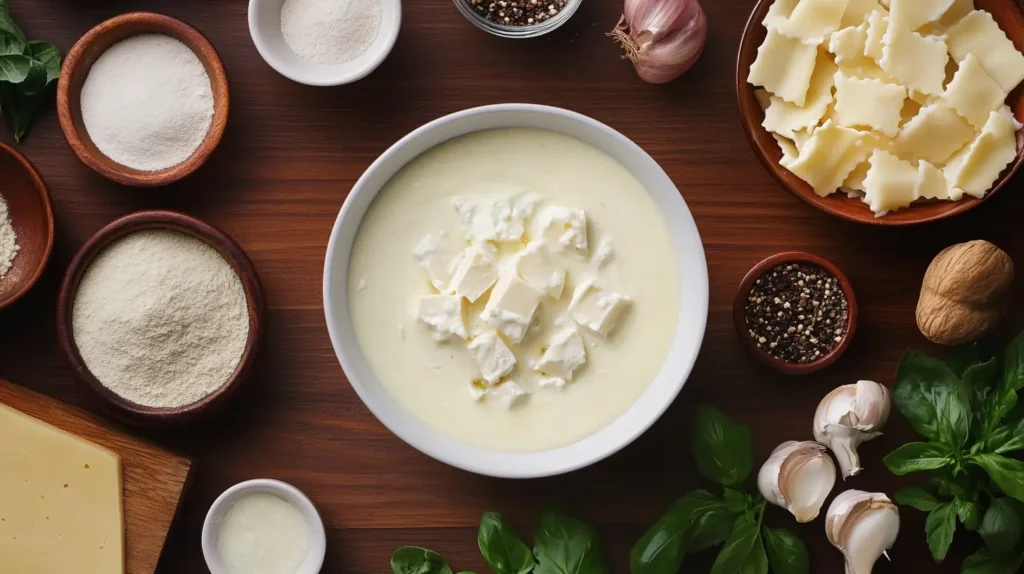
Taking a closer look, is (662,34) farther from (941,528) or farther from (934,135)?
(941,528)

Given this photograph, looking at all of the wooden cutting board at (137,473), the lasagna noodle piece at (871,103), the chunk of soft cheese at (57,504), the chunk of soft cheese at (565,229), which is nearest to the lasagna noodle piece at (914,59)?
the lasagna noodle piece at (871,103)

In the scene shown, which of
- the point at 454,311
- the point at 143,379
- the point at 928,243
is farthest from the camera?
the point at 928,243

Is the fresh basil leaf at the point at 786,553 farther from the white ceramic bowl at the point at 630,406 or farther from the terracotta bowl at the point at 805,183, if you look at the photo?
the terracotta bowl at the point at 805,183

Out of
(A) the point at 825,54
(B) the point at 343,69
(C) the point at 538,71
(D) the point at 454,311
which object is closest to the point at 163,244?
(B) the point at 343,69

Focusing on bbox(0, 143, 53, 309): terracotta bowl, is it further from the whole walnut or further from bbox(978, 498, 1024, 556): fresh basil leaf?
bbox(978, 498, 1024, 556): fresh basil leaf

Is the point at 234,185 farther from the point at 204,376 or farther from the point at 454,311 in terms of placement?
the point at 454,311

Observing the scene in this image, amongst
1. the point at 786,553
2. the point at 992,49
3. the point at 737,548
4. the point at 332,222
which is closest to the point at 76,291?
the point at 332,222

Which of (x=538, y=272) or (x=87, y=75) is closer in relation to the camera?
(x=538, y=272)
